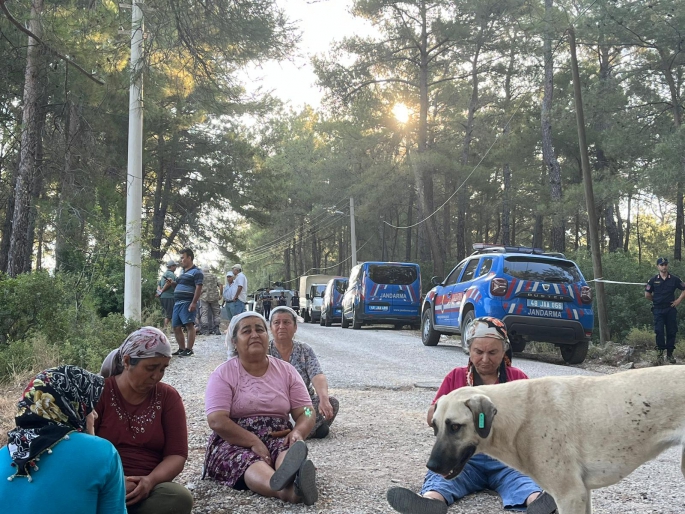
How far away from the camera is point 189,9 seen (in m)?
8.58

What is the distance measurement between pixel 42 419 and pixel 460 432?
2.12 metres

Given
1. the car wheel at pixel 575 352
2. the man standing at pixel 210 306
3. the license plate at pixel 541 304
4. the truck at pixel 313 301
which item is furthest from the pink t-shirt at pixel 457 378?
the truck at pixel 313 301

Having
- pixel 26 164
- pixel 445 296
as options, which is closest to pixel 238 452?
pixel 445 296

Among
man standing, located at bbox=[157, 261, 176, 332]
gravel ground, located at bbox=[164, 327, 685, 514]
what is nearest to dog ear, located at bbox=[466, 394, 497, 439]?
gravel ground, located at bbox=[164, 327, 685, 514]

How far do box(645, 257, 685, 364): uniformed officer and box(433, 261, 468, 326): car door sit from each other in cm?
371

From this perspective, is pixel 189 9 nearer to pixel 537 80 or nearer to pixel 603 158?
pixel 537 80

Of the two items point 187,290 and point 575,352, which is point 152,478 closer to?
point 187,290

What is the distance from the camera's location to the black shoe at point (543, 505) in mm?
3902

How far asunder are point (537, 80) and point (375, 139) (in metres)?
9.51

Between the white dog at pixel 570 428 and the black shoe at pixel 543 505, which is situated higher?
the white dog at pixel 570 428

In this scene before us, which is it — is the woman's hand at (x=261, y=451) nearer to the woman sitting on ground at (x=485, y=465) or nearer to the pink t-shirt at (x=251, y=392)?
the pink t-shirt at (x=251, y=392)

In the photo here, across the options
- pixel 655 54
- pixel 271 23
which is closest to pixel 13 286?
pixel 271 23

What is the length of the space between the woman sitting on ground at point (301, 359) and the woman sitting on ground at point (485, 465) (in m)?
1.59

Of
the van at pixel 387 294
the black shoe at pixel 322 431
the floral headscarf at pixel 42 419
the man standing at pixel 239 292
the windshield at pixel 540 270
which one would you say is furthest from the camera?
the van at pixel 387 294
